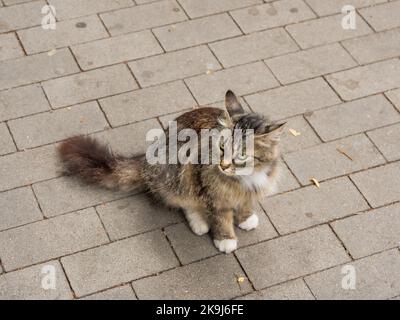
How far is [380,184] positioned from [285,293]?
129 centimetres

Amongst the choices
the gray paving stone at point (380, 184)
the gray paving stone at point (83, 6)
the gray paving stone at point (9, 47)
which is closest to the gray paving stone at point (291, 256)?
the gray paving stone at point (380, 184)

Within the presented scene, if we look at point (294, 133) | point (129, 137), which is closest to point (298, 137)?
point (294, 133)

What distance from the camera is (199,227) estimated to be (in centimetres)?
513

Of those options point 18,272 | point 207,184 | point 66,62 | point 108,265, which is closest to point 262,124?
point 207,184

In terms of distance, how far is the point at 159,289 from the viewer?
4.84 meters

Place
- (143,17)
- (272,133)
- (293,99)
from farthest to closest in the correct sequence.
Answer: (143,17)
(293,99)
(272,133)

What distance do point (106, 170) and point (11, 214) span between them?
0.78 m

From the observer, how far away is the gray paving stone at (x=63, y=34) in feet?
21.1

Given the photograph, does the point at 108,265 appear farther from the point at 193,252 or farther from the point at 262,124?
the point at 262,124

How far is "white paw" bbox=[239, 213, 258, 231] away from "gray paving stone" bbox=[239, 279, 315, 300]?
1.70 feet

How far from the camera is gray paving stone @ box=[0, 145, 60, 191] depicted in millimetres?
5391

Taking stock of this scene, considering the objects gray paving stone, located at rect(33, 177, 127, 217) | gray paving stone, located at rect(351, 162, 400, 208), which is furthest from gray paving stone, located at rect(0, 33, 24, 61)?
gray paving stone, located at rect(351, 162, 400, 208)

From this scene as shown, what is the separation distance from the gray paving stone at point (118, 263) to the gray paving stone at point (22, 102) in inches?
59.9

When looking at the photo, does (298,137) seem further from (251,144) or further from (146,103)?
(251,144)
